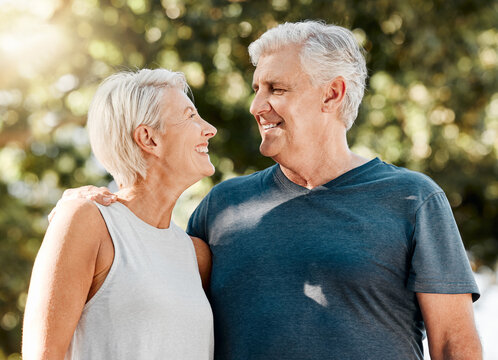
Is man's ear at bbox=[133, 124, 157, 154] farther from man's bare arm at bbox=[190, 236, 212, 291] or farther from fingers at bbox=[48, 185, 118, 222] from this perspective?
man's bare arm at bbox=[190, 236, 212, 291]

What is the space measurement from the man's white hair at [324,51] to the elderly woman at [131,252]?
1.40 ft

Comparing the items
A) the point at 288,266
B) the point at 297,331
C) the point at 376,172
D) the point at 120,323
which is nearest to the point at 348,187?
the point at 376,172

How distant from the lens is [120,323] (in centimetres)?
206

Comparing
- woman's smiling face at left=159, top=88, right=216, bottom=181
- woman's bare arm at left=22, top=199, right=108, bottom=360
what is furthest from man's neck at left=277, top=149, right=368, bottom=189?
woman's bare arm at left=22, top=199, right=108, bottom=360

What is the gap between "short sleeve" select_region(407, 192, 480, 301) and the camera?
2.17 metres

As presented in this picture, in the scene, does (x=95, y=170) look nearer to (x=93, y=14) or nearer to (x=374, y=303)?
(x=93, y=14)

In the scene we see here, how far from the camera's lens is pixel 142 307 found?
6.87 ft

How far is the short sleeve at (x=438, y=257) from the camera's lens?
2.17 meters

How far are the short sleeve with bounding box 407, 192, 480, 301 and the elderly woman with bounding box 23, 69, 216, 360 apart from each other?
74 cm

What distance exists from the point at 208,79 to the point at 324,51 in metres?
3.99

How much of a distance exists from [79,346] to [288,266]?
749 millimetres

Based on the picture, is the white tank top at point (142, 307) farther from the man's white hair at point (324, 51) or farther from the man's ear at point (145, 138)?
the man's white hair at point (324, 51)

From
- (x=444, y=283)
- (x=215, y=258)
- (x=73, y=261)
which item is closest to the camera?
(x=73, y=261)

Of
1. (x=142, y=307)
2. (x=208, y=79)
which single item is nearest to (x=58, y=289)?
(x=142, y=307)
